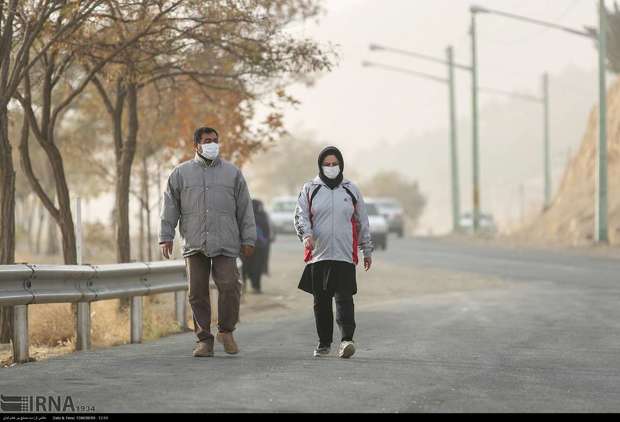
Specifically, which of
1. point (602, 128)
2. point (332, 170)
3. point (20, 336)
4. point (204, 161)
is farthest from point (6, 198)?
point (602, 128)

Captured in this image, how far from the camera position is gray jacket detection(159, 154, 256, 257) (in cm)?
1212

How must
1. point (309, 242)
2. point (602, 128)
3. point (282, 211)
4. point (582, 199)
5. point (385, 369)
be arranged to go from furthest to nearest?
point (282, 211) < point (582, 199) < point (602, 128) < point (309, 242) < point (385, 369)

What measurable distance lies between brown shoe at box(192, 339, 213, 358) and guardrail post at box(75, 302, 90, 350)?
5.87 feet

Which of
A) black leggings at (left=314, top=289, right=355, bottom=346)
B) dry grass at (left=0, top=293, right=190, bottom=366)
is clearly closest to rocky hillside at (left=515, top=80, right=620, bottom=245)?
dry grass at (left=0, top=293, right=190, bottom=366)

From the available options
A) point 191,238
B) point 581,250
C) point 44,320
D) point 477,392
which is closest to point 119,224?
point 44,320

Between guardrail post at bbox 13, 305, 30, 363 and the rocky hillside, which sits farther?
the rocky hillside

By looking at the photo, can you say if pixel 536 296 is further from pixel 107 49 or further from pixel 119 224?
pixel 107 49

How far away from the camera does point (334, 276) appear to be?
12180mm

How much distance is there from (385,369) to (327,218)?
1.59 m

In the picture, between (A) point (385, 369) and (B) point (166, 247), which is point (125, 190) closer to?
(B) point (166, 247)

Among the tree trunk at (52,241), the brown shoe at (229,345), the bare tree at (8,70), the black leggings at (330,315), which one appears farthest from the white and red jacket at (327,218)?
the tree trunk at (52,241)

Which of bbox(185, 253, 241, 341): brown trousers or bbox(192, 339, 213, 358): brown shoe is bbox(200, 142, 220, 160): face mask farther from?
bbox(192, 339, 213, 358): brown shoe

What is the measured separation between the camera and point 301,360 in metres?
11.8

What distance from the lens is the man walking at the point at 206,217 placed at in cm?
1212
